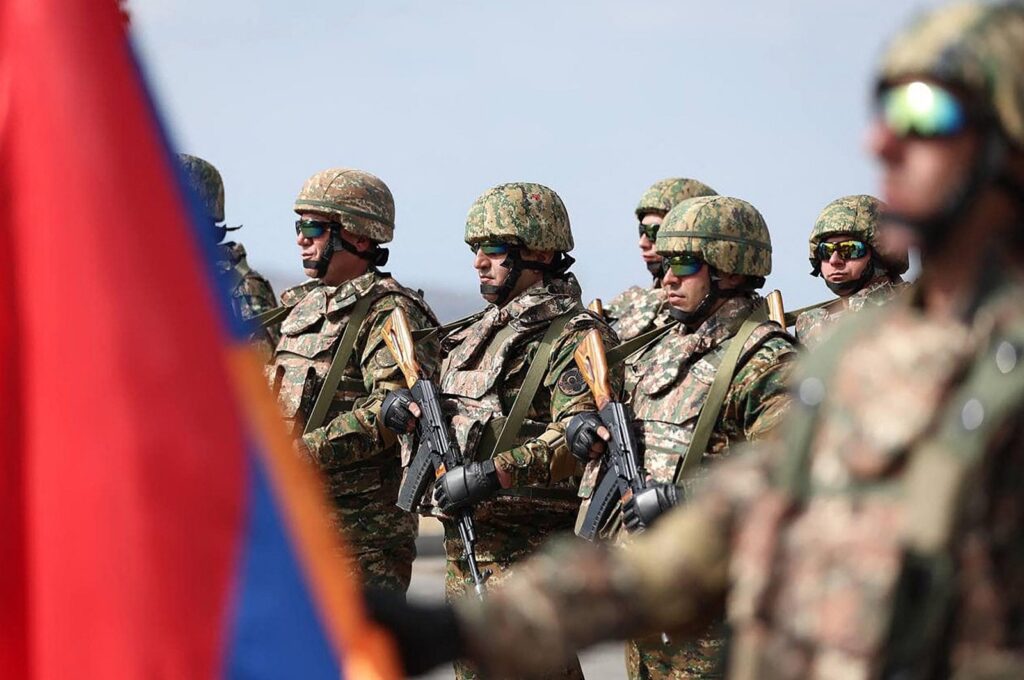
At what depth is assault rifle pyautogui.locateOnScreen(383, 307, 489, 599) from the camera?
763cm

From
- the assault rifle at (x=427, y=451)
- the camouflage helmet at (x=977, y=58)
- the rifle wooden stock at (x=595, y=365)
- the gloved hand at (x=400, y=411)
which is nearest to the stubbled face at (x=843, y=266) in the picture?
the rifle wooden stock at (x=595, y=365)

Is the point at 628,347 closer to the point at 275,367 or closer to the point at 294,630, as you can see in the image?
the point at 275,367

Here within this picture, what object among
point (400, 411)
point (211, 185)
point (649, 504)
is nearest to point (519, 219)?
point (400, 411)

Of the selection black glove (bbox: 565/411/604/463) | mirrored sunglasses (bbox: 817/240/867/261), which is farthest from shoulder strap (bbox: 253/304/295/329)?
black glove (bbox: 565/411/604/463)

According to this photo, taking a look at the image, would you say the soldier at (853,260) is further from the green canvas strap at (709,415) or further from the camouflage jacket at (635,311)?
the green canvas strap at (709,415)

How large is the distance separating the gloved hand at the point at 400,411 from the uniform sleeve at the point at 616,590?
18.3ft

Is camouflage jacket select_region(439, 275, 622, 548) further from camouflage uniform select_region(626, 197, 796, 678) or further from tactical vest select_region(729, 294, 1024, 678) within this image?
tactical vest select_region(729, 294, 1024, 678)

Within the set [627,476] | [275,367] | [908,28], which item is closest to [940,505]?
[908,28]

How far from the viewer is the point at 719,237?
23.5 feet

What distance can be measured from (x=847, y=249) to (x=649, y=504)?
3286 millimetres

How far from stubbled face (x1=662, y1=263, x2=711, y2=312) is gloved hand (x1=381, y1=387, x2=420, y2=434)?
1.47 m

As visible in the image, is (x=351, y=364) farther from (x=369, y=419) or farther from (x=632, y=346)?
(x=632, y=346)

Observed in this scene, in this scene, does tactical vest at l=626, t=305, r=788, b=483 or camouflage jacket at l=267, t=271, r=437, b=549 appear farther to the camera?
camouflage jacket at l=267, t=271, r=437, b=549

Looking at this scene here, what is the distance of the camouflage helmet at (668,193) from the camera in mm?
11070
